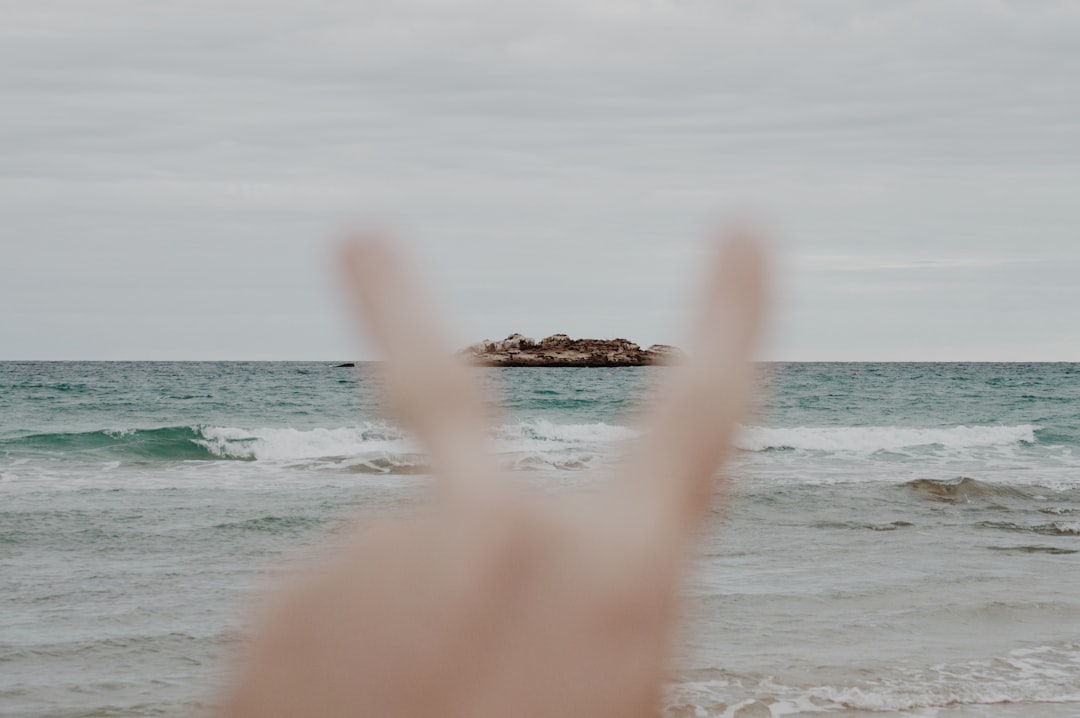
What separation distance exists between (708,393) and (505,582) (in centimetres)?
22

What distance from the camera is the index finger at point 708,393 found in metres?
0.90

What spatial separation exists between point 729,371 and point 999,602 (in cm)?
888

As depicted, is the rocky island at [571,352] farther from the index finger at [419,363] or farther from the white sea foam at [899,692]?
the index finger at [419,363]

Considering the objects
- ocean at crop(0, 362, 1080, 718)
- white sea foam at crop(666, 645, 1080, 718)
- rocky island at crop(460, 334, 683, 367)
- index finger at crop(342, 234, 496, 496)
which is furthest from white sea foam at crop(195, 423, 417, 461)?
rocky island at crop(460, 334, 683, 367)

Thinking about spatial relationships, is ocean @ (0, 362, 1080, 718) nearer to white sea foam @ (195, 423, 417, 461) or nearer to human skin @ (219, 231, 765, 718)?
human skin @ (219, 231, 765, 718)

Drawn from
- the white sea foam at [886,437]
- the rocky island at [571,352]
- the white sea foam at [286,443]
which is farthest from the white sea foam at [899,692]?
the rocky island at [571,352]

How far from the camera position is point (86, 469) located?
66.3 ft

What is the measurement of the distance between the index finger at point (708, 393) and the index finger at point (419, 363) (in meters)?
0.14

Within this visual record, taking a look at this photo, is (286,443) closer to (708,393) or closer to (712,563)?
(712,563)

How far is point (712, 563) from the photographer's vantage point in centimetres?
1051

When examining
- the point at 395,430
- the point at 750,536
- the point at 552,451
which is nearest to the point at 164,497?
the point at 750,536

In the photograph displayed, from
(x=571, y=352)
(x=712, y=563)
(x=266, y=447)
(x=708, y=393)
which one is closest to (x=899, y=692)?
(x=712, y=563)

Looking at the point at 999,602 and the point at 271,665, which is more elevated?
the point at 271,665

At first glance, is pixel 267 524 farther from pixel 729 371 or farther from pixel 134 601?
pixel 729 371
